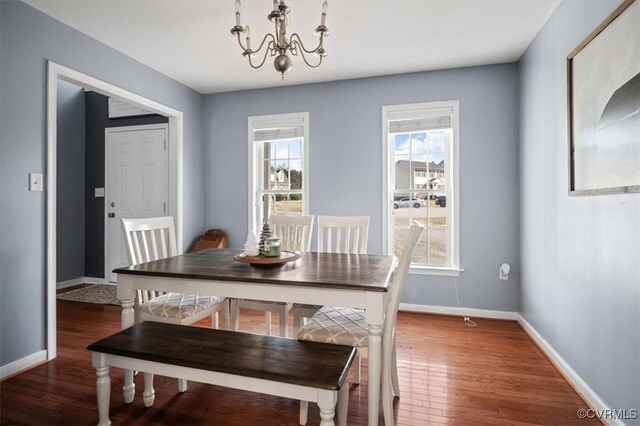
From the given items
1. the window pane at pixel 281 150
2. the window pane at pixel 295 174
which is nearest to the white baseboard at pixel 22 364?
the window pane at pixel 295 174

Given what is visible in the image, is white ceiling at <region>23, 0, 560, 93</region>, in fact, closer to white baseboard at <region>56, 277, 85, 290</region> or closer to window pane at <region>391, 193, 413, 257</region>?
window pane at <region>391, 193, 413, 257</region>

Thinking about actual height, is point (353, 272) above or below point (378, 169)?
below

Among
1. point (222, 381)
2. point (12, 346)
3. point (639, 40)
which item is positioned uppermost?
point (639, 40)

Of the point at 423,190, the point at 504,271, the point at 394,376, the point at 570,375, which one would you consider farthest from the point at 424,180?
the point at 394,376

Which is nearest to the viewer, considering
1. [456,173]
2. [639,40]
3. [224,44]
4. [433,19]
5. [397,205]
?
[639,40]

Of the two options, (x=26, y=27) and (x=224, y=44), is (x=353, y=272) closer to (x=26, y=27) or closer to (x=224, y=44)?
(x=224, y=44)

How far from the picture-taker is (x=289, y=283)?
5.24 feet

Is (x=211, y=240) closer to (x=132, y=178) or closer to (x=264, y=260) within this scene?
(x=132, y=178)

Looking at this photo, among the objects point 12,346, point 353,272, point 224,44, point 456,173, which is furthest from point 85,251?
point 456,173

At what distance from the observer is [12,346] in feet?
7.41

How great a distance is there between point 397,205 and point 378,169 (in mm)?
453

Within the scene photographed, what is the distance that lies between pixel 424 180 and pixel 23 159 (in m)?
3.46

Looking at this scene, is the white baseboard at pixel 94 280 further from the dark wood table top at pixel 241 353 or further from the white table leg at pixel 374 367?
the white table leg at pixel 374 367

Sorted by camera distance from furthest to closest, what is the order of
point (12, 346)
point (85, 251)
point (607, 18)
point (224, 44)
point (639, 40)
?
point (85, 251) → point (224, 44) → point (12, 346) → point (607, 18) → point (639, 40)
